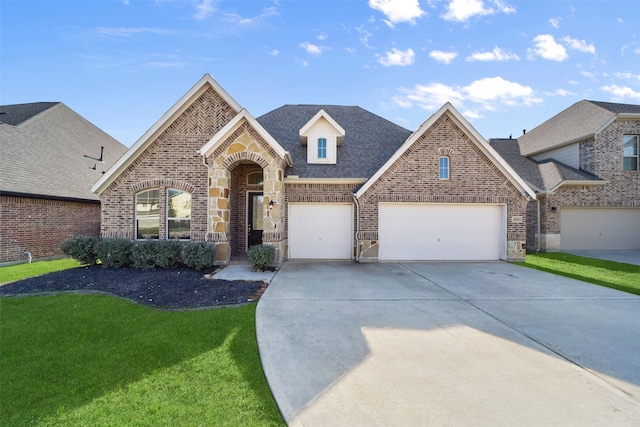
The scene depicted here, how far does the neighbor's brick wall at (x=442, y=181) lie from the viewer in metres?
11.5

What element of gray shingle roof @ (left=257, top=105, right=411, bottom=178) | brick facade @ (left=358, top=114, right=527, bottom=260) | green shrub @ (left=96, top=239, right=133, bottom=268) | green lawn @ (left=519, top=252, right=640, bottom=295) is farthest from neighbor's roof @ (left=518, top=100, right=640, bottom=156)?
green shrub @ (left=96, top=239, right=133, bottom=268)

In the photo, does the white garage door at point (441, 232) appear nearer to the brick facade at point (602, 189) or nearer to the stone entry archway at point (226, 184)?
the stone entry archway at point (226, 184)

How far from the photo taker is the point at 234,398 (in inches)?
124

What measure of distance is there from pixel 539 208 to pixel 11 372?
1988 cm

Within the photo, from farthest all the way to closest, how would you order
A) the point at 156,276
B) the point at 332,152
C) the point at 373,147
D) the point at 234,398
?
1. the point at 373,147
2. the point at 332,152
3. the point at 156,276
4. the point at 234,398

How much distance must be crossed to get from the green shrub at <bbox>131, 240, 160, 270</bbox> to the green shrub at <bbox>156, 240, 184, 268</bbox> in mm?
153

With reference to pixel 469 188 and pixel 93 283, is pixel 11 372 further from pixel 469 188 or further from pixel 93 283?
pixel 469 188

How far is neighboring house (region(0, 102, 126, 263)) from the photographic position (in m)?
11.0

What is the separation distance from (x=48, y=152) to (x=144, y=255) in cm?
1000

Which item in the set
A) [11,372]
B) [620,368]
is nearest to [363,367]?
[620,368]

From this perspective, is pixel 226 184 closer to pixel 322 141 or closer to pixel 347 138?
pixel 322 141

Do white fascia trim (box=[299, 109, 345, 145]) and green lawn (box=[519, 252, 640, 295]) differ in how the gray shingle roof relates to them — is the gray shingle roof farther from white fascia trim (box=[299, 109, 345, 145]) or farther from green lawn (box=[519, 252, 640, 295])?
green lawn (box=[519, 252, 640, 295])

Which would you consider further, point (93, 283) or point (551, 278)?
point (551, 278)

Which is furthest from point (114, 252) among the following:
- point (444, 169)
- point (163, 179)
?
point (444, 169)
